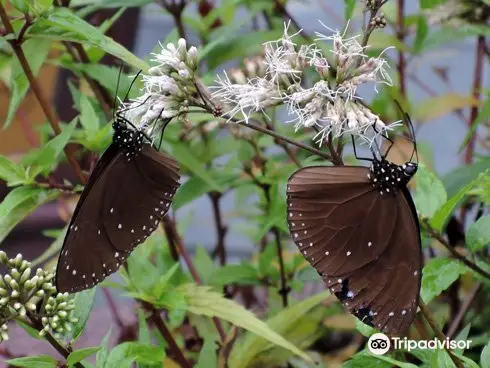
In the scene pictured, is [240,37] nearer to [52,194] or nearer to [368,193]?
[52,194]

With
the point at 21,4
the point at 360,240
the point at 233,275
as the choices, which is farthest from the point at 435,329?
the point at 21,4

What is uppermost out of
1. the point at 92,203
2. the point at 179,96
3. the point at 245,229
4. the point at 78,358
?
the point at 179,96

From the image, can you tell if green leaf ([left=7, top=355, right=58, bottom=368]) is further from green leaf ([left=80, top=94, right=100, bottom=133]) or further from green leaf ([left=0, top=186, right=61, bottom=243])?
green leaf ([left=80, top=94, right=100, bottom=133])

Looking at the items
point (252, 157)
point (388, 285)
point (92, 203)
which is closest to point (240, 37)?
point (252, 157)

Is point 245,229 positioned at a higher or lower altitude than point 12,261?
lower

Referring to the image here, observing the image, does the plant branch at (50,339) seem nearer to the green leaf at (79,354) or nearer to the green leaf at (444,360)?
the green leaf at (79,354)

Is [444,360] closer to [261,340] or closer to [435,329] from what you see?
→ [435,329]
